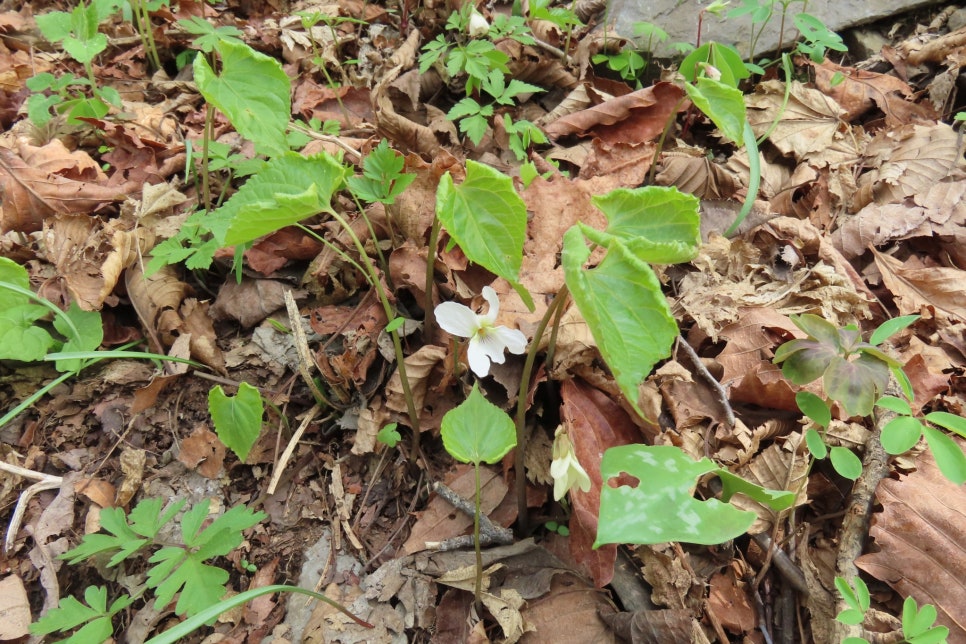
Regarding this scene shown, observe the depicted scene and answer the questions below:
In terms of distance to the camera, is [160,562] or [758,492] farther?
[160,562]

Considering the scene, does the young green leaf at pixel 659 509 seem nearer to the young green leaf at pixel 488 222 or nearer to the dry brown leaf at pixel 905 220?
the young green leaf at pixel 488 222

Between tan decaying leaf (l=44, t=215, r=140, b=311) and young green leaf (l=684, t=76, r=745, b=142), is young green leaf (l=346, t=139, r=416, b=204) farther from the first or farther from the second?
tan decaying leaf (l=44, t=215, r=140, b=311)

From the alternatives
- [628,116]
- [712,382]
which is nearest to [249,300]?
[712,382]

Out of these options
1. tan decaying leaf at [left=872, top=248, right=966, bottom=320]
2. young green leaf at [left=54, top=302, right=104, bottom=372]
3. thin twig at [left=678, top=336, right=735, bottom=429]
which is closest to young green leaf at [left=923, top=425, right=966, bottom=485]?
thin twig at [left=678, top=336, right=735, bottom=429]

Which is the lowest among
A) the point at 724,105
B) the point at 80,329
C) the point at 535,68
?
the point at 80,329

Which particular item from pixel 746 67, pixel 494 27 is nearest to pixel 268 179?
pixel 494 27

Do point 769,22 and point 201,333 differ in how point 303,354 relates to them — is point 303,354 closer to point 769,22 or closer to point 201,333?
point 201,333

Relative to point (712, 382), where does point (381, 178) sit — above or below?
above

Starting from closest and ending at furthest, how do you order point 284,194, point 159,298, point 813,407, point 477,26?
point 284,194 → point 813,407 → point 159,298 → point 477,26
